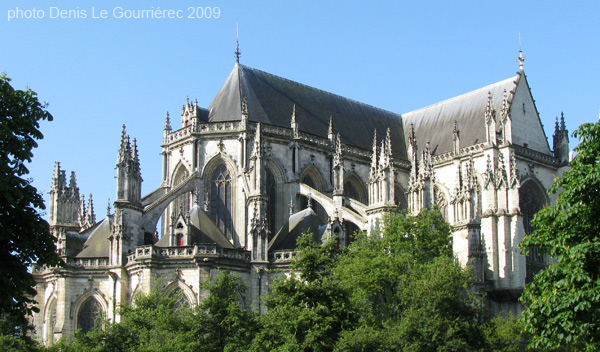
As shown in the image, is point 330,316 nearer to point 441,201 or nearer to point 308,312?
point 308,312

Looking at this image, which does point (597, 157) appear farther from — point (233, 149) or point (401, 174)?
point (401, 174)

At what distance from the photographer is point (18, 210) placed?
2023cm

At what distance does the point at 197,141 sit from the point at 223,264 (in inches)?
397

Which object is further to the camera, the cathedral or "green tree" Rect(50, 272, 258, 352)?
the cathedral

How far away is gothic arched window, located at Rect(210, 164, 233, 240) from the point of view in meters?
49.2

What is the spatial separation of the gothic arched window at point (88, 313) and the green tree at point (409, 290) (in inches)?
471

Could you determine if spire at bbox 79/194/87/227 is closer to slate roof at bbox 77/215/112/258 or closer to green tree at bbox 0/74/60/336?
slate roof at bbox 77/215/112/258

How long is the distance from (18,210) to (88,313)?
25045mm

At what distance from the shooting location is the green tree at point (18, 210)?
19812mm

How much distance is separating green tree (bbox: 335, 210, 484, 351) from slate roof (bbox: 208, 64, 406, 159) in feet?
37.0

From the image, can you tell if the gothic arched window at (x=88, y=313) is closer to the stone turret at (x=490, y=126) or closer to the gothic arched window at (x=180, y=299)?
the gothic arched window at (x=180, y=299)

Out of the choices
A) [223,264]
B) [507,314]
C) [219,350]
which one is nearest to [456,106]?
[507,314]

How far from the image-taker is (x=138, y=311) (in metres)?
38.0

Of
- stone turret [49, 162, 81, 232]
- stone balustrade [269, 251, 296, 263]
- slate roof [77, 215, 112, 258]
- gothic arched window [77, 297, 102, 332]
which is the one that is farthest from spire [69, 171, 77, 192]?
stone balustrade [269, 251, 296, 263]
